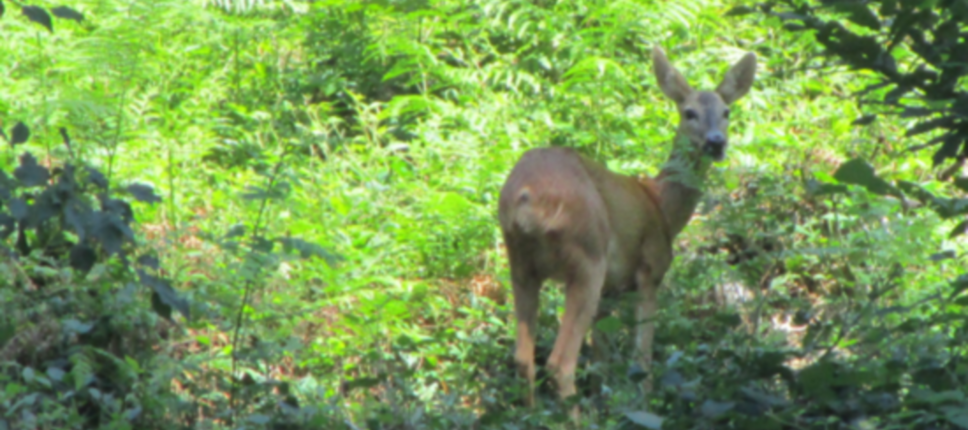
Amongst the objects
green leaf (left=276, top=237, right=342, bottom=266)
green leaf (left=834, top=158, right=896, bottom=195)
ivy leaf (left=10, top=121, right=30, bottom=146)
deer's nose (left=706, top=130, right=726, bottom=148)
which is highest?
green leaf (left=834, top=158, right=896, bottom=195)

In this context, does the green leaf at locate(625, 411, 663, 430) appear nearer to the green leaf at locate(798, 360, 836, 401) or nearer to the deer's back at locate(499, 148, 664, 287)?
the green leaf at locate(798, 360, 836, 401)

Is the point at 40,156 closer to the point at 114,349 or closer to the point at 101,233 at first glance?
the point at 114,349

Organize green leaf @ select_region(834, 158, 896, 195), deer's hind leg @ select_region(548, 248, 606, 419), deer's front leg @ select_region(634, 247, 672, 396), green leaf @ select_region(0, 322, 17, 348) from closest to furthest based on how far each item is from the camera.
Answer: green leaf @ select_region(834, 158, 896, 195)
green leaf @ select_region(0, 322, 17, 348)
deer's hind leg @ select_region(548, 248, 606, 419)
deer's front leg @ select_region(634, 247, 672, 396)

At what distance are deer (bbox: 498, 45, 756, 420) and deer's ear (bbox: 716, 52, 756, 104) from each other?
120 centimetres

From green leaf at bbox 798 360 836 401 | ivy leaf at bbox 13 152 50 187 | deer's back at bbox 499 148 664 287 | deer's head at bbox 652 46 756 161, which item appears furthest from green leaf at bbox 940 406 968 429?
deer's head at bbox 652 46 756 161

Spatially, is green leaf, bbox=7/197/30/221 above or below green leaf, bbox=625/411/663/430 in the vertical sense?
above

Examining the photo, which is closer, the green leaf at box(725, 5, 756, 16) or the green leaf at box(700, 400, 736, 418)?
the green leaf at box(725, 5, 756, 16)

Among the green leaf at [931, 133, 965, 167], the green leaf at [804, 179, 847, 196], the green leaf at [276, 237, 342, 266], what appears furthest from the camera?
the green leaf at [276, 237, 342, 266]

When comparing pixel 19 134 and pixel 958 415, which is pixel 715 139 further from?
pixel 19 134

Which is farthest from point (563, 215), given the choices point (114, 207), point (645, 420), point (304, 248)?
point (114, 207)

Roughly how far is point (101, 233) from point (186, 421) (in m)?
1.65

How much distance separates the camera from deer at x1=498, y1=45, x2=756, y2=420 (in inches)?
227

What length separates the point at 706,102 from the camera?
741 centimetres

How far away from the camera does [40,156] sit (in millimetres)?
7195
